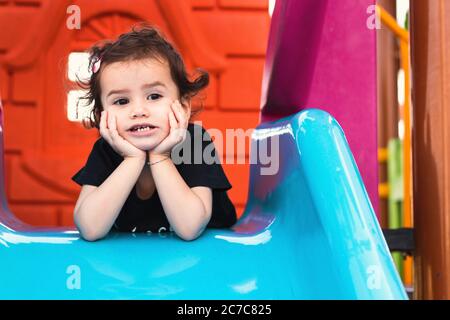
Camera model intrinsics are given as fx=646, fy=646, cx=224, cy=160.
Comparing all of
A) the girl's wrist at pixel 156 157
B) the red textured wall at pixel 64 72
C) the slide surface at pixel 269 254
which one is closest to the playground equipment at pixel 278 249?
the slide surface at pixel 269 254

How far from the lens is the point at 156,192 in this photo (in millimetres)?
1087

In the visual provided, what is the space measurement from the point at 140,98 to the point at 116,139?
75 millimetres

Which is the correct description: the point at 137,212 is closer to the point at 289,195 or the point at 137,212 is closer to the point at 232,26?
the point at 289,195

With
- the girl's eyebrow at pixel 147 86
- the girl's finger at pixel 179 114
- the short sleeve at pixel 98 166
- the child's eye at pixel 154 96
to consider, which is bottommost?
the short sleeve at pixel 98 166

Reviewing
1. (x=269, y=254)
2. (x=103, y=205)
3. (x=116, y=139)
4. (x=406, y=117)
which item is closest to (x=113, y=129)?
(x=116, y=139)

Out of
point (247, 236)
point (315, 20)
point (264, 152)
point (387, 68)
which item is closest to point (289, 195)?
point (247, 236)

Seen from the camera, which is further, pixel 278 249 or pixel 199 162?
pixel 199 162

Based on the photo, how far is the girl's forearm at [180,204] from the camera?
0.95 meters

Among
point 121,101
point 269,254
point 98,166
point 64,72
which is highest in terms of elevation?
point 64,72

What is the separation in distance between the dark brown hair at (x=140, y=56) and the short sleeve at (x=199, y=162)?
0.07 m

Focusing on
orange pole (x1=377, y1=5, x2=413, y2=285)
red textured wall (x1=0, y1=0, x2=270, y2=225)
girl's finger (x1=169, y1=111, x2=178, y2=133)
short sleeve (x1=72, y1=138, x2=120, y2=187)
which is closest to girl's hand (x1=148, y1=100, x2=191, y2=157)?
girl's finger (x1=169, y1=111, x2=178, y2=133)

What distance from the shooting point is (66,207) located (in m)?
1.67

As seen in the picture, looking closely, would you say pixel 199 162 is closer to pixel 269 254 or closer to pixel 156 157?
pixel 156 157

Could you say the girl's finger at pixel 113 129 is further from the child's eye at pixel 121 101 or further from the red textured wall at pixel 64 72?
the red textured wall at pixel 64 72
